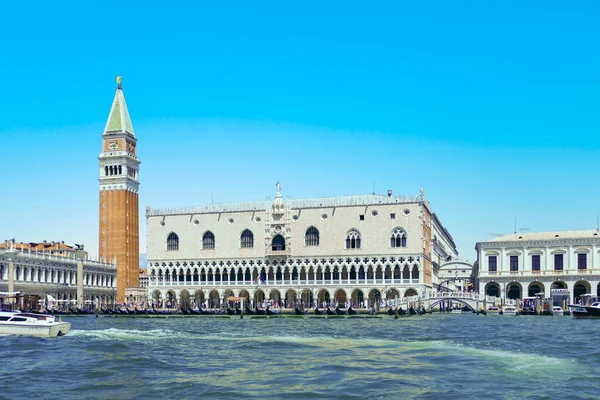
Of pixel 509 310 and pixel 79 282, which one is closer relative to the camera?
pixel 509 310

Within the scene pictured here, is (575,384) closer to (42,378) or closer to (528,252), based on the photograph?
(42,378)

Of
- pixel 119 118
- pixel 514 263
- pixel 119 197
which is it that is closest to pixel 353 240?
pixel 514 263

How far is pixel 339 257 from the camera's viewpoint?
239ft

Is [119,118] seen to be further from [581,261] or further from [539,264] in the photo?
[581,261]

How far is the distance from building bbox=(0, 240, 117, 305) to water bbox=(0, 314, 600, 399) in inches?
1379

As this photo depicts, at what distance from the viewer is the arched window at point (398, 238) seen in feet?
233

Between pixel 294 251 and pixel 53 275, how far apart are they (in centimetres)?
2315

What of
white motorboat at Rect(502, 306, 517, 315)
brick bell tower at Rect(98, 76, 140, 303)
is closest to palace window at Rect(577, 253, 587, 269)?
white motorboat at Rect(502, 306, 517, 315)

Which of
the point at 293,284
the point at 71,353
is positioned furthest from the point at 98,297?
the point at 71,353

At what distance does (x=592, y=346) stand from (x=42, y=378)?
20362mm

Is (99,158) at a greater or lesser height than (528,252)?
greater

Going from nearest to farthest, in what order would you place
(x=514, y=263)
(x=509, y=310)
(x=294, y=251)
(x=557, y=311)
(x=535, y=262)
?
1. (x=557, y=311)
2. (x=509, y=310)
3. (x=294, y=251)
4. (x=535, y=262)
5. (x=514, y=263)

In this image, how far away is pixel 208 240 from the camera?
255 ft

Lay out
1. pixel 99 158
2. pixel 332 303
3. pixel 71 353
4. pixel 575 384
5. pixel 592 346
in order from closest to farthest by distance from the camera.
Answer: pixel 575 384
pixel 71 353
pixel 592 346
pixel 332 303
pixel 99 158
